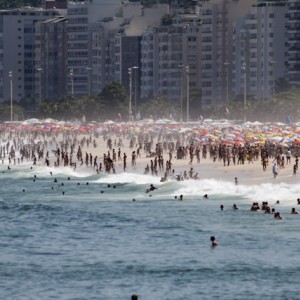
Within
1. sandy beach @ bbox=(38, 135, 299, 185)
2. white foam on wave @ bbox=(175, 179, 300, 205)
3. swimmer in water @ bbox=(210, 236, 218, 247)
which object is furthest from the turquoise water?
sandy beach @ bbox=(38, 135, 299, 185)

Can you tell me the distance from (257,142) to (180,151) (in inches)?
486

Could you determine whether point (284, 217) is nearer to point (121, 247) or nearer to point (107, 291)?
point (121, 247)

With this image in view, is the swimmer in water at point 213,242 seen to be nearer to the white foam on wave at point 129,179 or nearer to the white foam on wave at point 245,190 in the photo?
the white foam on wave at point 245,190

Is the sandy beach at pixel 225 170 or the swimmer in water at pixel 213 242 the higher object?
the swimmer in water at pixel 213 242

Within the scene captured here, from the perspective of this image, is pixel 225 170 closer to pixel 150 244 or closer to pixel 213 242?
pixel 150 244

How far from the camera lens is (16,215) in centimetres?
10975

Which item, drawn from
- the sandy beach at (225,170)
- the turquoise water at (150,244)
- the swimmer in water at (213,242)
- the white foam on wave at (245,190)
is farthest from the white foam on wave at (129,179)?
the swimmer in water at (213,242)

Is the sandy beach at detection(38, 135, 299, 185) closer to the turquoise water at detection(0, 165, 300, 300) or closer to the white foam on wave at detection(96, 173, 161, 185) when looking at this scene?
the white foam on wave at detection(96, 173, 161, 185)

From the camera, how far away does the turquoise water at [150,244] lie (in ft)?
236

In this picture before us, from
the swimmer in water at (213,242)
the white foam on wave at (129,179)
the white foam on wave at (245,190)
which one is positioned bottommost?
the white foam on wave at (129,179)

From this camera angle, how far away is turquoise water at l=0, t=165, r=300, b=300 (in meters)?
72.1

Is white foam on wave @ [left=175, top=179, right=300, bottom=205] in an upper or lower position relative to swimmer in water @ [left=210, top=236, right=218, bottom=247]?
lower

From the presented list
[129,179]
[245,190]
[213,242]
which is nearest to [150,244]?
[213,242]

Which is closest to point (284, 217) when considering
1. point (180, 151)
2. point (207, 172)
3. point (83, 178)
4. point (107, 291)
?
point (107, 291)
